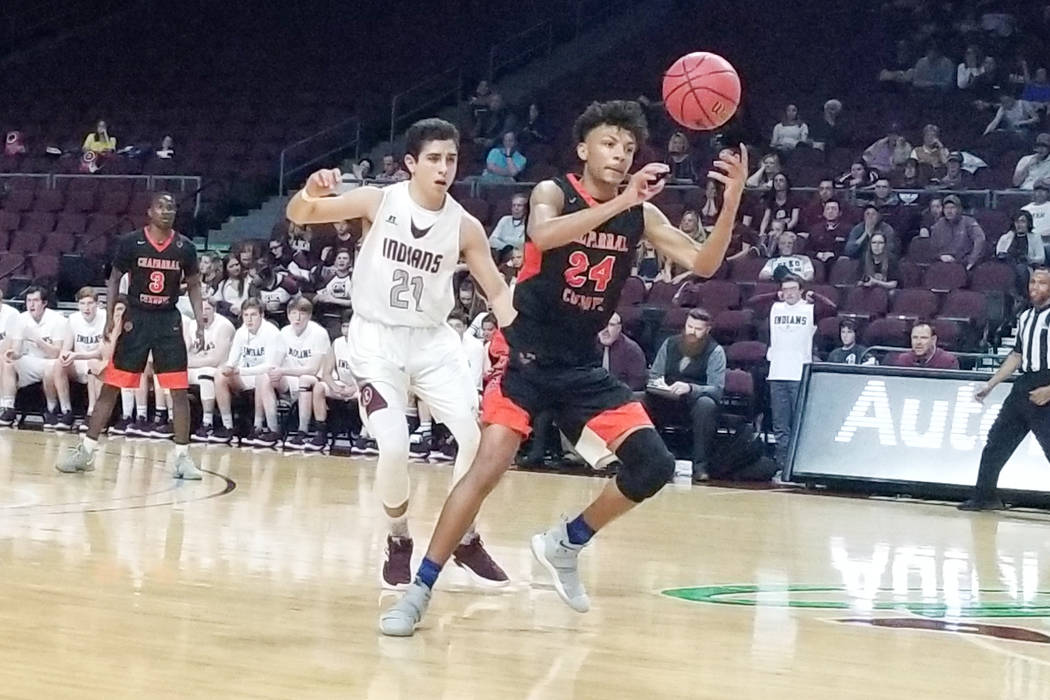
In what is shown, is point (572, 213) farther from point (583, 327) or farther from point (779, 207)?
point (779, 207)

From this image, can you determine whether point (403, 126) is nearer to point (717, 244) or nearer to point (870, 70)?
point (870, 70)

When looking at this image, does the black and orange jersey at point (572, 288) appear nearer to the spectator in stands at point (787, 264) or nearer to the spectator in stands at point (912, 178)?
the spectator in stands at point (787, 264)

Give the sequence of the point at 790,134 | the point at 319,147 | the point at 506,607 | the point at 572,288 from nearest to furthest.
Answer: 1. the point at 572,288
2. the point at 506,607
3. the point at 790,134
4. the point at 319,147

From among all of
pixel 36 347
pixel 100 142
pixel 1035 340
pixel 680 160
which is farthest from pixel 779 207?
pixel 100 142

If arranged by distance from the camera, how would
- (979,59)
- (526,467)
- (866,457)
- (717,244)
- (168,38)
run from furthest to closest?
(168,38)
(979,59)
(526,467)
(866,457)
(717,244)

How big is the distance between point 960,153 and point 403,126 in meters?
8.92

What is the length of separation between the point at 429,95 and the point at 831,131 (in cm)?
710

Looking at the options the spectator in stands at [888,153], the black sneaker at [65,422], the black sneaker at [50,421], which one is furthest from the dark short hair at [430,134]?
the spectator in stands at [888,153]

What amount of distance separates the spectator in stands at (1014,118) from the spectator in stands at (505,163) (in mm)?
5368

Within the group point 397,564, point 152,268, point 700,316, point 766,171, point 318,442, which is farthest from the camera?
point 766,171

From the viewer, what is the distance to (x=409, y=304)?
6273 mm

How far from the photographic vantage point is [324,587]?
6.15 meters

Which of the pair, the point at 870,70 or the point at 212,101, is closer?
the point at 870,70

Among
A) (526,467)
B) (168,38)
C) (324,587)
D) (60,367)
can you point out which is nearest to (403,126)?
(168,38)
